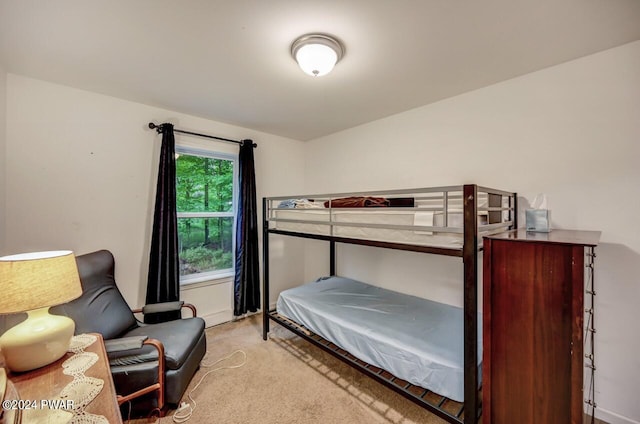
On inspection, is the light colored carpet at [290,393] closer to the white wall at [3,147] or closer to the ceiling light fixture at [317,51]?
the white wall at [3,147]

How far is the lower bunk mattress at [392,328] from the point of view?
152 cm

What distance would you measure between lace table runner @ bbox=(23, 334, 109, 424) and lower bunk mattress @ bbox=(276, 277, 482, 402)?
4.71ft

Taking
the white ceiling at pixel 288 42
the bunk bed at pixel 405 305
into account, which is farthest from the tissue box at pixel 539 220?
the white ceiling at pixel 288 42

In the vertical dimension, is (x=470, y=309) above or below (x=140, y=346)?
above

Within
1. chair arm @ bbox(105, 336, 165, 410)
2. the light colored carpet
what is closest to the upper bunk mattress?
the light colored carpet

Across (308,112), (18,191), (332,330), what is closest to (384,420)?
(332,330)

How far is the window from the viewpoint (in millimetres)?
2963

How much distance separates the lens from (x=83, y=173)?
91.2 inches

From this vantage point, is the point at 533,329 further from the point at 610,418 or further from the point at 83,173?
the point at 83,173

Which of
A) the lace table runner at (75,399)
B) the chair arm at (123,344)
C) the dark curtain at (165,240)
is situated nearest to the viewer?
the lace table runner at (75,399)

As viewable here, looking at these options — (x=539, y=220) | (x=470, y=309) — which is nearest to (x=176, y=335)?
(x=470, y=309)

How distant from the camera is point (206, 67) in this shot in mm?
1904

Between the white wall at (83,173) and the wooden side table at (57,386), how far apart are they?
1.35m

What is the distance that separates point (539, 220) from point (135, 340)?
2633 mm
